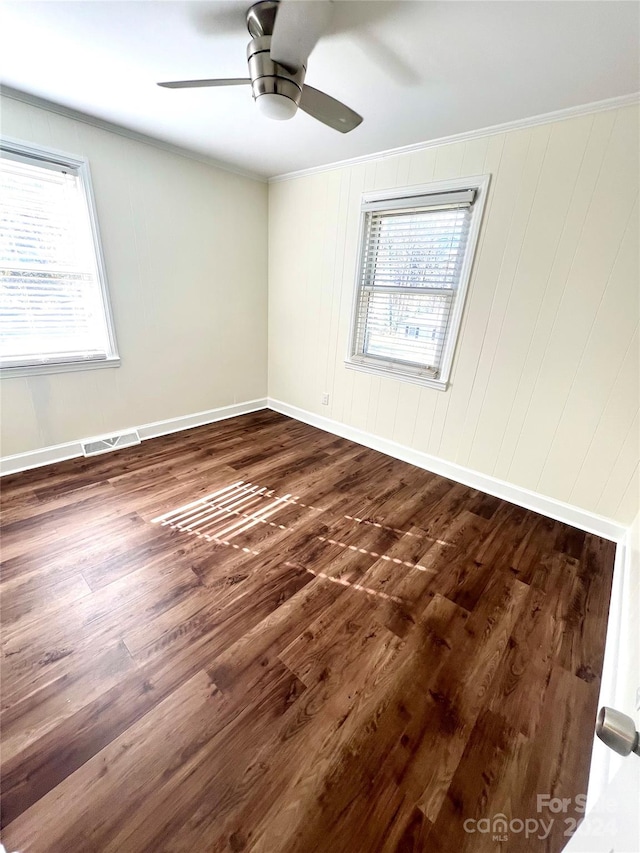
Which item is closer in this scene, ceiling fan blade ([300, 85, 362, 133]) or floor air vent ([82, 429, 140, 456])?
ceiling fan blade ([300, 85, 362, 133])

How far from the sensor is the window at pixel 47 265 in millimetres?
2139

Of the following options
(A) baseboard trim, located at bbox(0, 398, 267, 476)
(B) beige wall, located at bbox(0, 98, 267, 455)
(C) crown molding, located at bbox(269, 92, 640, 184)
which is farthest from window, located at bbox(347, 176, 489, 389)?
(A) baseboard trim, located at bbox(0, 398, 267, 476)

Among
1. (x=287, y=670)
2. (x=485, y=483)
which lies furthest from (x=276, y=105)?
(x=485, y=483)

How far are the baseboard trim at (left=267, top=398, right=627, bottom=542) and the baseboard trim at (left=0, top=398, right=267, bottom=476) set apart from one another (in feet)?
2.64

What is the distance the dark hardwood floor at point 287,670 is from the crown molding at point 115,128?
240 centimetres

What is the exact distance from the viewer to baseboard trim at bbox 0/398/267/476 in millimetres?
2449

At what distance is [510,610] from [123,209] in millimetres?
3617

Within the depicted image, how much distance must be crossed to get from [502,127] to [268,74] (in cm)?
152

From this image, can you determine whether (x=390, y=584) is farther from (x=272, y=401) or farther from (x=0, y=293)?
(x=0, y=293)

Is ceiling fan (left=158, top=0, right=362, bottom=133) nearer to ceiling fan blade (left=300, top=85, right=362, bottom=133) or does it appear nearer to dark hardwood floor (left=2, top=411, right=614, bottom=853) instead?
ceiling fan blade (left=300, top=85, right=362, bottom=133)

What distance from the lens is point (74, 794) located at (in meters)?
0.96

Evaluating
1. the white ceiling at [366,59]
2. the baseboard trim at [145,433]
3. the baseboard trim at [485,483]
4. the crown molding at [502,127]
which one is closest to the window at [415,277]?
the crown molding at [502,127]

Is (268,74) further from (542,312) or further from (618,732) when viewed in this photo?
(618,732)

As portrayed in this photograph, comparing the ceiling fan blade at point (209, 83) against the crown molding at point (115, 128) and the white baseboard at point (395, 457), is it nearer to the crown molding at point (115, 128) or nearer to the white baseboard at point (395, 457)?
the crown molding at point (115, 128)
